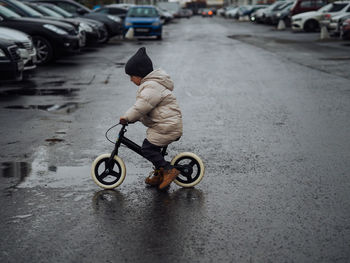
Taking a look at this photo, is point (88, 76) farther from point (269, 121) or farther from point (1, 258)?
point (1, 258)

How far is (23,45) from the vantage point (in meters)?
14.3

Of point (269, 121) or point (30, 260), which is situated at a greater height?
point (30, 260)

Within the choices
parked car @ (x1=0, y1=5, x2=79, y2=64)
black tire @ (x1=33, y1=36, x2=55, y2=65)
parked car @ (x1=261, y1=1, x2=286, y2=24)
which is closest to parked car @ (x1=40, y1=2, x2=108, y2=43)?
Answer: parked car @ (x1=0, y1=5, x2=79, y2=64)

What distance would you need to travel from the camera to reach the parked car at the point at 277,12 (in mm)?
46513

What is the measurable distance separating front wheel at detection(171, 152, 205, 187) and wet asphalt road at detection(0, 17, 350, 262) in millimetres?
84

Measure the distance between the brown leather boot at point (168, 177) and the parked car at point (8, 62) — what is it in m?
7.74

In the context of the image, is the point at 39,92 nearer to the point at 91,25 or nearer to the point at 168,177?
the point at 168,177

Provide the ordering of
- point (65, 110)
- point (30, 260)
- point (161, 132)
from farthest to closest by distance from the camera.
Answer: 1. point (65, 110)
2. point (161, 132)
3. point (30, 260)

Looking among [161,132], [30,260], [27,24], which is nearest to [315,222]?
[161,132]

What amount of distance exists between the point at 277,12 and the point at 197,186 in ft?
142

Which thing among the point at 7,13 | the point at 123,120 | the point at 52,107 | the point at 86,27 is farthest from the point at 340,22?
the point at 123,120

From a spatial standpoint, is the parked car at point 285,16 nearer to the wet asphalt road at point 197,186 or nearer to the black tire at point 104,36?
the black tire at point 104,36

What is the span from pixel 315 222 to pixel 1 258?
2.30 m

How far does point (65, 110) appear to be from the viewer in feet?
32.5
